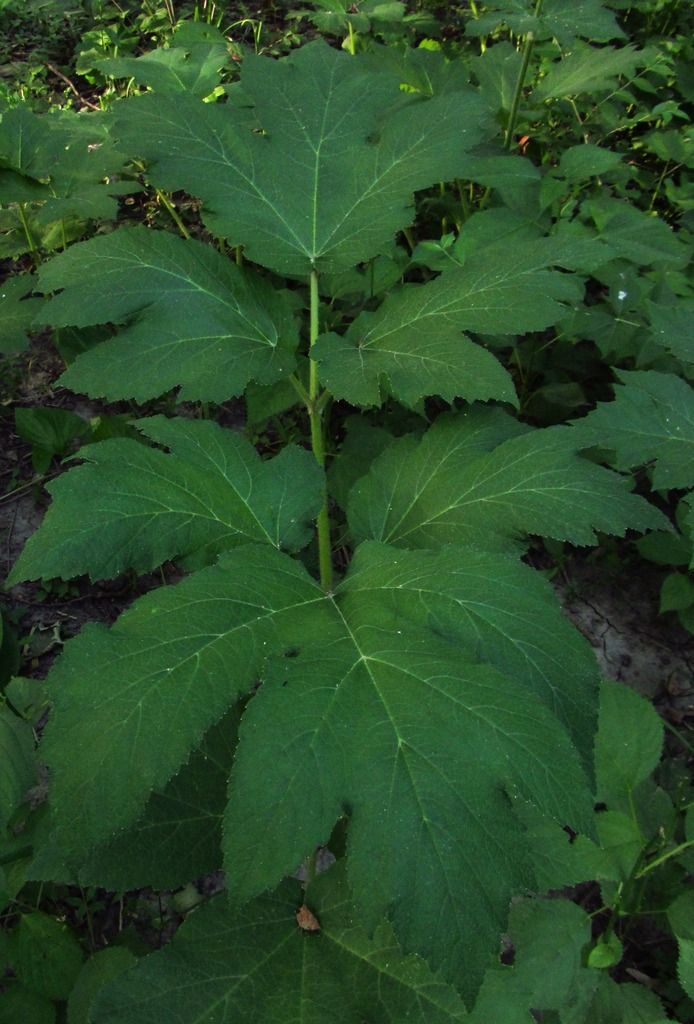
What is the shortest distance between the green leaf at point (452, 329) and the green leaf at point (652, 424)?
566mm

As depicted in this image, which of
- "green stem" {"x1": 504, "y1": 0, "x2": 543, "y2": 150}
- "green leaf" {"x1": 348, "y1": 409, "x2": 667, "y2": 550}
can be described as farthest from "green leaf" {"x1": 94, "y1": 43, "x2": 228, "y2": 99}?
"green leaf" {"x1": 348, "y1": 409, "x2": 667, "y2": 550}

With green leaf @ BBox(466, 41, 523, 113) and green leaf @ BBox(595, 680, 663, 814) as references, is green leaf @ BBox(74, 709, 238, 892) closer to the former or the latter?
green leaf @ BBox(595, 680, 663, 814)

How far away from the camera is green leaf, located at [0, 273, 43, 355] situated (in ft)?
7.70

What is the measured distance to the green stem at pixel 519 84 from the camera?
8.36ft

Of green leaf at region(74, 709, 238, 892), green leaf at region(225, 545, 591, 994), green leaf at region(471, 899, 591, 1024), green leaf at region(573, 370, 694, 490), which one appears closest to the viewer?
green leaf at region(225, 545, 591, 994)

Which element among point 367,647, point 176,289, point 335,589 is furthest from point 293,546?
point 176,289

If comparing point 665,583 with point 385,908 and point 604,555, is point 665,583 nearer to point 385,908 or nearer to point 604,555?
point 604,555

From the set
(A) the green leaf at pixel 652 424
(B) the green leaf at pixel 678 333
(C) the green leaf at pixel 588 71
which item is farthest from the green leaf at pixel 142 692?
(C) the green leaf at pixel 588 71

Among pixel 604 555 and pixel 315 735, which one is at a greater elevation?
pixel 315 735

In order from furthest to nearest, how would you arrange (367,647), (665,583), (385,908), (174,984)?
(665,583) < (174,984) < (367,647) < (385,908)

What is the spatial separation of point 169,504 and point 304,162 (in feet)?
2.58

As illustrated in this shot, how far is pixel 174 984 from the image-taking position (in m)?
1.19

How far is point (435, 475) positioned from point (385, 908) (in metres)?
0.82

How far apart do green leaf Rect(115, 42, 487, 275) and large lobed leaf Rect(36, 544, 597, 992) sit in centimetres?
73
